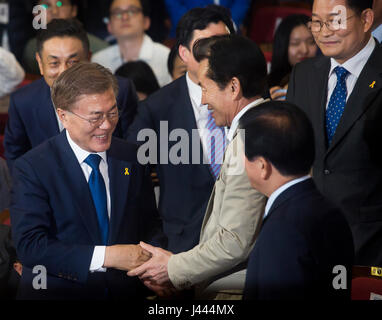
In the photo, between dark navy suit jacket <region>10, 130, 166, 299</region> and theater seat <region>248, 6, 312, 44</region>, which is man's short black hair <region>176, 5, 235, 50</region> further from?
theater seat <region>248, 6, 312, 44</region>

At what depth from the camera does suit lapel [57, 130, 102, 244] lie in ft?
6.92

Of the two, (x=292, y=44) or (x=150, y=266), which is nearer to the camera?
(x=150, y=266)

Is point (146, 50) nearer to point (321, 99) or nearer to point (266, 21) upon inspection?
point (266, 21)

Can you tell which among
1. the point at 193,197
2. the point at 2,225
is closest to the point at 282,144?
the point at 193,197

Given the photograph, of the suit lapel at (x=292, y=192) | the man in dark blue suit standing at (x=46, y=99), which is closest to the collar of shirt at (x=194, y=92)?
the man in dark blue suit standing at (x=46, y=99)

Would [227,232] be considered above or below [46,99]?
below

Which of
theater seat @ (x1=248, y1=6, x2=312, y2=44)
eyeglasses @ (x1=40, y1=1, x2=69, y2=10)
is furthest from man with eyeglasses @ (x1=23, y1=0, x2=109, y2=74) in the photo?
theater seat @ (x1=248, y1=6, x2=312, y2=44)

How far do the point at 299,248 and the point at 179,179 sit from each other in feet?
3.41

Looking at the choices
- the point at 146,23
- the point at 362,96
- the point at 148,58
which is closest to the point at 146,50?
the point at 148,58

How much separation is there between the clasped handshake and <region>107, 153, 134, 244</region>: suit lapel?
0.08 m

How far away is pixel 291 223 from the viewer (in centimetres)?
164

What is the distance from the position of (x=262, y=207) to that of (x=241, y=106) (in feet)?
1.17

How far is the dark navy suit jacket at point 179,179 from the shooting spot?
257 centimetres

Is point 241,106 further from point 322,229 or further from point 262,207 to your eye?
point 322,229
